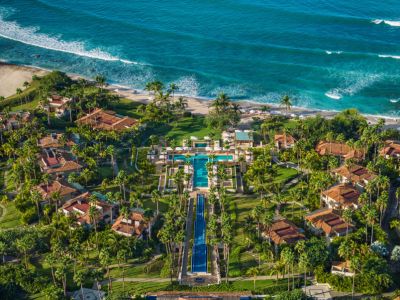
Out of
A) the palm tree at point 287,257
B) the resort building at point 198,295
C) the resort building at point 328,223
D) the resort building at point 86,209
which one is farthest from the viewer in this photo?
the resort building at point 86,209

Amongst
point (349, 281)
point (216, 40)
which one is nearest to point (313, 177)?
point (349, 281)

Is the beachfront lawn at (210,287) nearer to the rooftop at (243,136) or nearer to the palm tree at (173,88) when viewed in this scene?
the rooftop at (243,136)

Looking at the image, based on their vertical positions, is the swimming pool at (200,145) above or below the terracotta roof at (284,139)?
below

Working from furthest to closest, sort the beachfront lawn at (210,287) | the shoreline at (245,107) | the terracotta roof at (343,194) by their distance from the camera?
the shoreline at (245,107)
the terracotta roof at (343,194)
the beachfront lawn at (210,287)

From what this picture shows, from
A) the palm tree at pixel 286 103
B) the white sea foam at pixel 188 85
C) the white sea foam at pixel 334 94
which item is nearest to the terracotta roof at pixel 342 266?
the palm tree at pixel 286 103

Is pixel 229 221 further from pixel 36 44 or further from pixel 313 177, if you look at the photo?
pixel 36 44

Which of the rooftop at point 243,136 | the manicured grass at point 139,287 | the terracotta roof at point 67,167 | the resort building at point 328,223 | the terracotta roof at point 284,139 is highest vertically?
the terracotta roof at point 284,139
